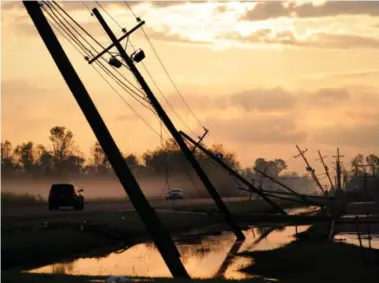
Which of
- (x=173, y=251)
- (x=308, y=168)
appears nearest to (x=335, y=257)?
(x=173, y=251)

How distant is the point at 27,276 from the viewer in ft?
88.7

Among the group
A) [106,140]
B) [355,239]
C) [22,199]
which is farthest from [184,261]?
[22,199]

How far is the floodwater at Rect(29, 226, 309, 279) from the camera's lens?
34487 millimetres

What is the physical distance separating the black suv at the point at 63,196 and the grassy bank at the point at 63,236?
24.1ft

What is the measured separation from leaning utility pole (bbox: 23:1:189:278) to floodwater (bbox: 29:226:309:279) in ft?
12.5

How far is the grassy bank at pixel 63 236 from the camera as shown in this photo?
3862 centimetres

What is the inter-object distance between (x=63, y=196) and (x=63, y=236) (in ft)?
84.9

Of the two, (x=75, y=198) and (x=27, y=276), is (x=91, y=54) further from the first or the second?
(x=75, y=198)

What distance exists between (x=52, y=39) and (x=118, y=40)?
17551 millimetres

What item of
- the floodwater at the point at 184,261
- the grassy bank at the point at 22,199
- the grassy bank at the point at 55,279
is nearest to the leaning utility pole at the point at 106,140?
the grassy bank at the point at 55,279

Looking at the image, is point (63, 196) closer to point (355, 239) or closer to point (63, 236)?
point (63, 236)

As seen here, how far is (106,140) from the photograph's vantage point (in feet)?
96.9

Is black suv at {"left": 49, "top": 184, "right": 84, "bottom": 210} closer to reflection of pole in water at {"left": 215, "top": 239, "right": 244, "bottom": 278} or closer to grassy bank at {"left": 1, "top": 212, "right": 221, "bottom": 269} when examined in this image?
grassy bank at {"left": 1, "top": 212, "right": 221, "bottom": 269}

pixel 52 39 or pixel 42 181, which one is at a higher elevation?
pixel 42 181
